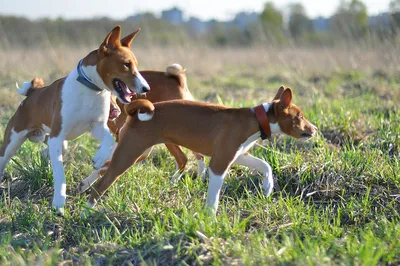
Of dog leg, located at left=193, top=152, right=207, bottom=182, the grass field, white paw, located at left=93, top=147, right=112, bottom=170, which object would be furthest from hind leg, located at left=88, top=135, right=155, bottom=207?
dog leg, located at left=193, top=152, right=207, bottom=182

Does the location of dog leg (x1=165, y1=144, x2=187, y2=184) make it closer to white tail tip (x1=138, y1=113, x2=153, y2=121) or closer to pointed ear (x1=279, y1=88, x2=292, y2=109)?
white tail tip (x1=138, y1=113, x2=153, y2=121)

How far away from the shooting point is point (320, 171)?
484cm

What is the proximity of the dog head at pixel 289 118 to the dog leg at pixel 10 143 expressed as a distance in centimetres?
247

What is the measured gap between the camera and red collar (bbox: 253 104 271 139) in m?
4.06

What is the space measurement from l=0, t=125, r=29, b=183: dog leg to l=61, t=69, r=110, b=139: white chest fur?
0.80 metres

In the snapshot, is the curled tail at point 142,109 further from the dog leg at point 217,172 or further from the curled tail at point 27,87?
the curled tail at point 27,87

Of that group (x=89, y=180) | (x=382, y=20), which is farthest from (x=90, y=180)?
(x=382, y=20)

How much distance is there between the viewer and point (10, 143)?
505cm

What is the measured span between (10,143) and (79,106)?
43.7 inches

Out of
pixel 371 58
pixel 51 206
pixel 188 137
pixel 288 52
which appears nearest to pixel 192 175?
pixel 188 137

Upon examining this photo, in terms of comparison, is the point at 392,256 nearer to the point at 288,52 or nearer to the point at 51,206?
the point at 51,206

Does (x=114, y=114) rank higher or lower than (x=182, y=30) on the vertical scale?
lower

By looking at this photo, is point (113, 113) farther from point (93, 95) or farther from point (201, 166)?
point (201, 166)

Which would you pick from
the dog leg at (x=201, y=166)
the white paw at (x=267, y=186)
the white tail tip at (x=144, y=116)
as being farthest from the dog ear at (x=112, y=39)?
the white paw at (x=267, y=186)
